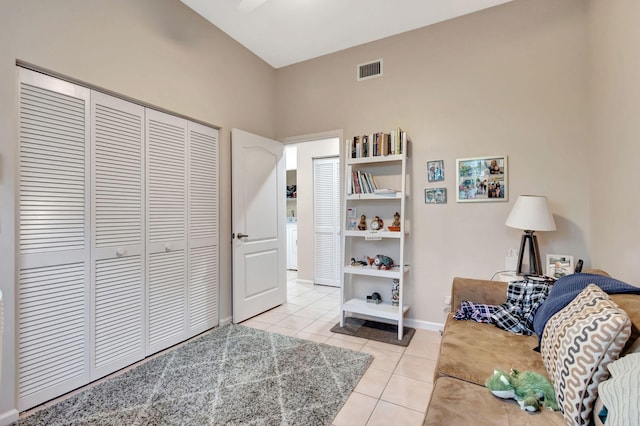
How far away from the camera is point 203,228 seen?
2.83 m

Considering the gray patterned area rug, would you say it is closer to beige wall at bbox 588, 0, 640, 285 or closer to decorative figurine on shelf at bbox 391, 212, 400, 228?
decorative figurine on shelf at bbox 391, 212, 400, 228

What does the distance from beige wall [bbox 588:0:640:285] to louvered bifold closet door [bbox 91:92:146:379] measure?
315cm

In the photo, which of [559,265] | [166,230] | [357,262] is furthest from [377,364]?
[166,230]

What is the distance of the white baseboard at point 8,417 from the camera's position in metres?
1.60

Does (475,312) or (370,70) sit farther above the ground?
(370,70)

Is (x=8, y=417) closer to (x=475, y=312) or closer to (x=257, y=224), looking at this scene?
(x=257, y=224)

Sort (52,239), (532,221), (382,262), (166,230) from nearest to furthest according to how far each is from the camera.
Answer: (52,239) → (532,221) → (166,230) → (382,262)

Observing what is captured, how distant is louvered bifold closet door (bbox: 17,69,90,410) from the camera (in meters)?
1.72

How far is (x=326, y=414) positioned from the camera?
67.1 inches

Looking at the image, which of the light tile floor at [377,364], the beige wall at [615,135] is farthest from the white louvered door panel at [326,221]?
the beige wall at [615,135]

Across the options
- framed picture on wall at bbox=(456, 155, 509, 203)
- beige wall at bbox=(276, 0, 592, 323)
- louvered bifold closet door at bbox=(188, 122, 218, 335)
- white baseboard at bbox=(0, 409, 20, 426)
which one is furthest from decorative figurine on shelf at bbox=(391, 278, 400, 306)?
white baseboard at bbox=(0, 409, 20, 426)

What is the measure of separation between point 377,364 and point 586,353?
150 centimetres

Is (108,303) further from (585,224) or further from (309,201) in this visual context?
(585,224)

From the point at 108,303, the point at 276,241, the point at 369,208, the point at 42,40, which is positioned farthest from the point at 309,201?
the point at 42,40
